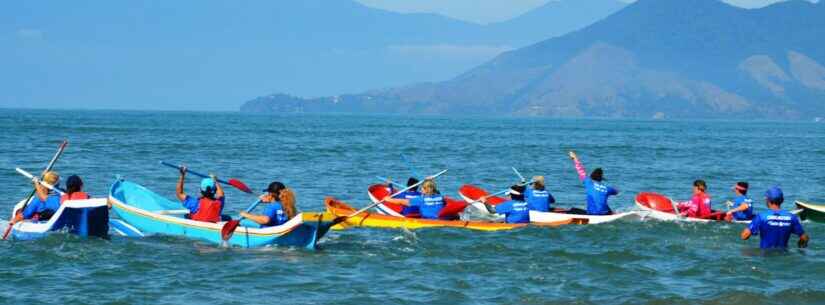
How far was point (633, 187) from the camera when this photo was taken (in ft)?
164

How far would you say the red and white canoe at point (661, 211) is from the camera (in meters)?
30.8

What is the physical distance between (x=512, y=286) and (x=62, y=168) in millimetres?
36997

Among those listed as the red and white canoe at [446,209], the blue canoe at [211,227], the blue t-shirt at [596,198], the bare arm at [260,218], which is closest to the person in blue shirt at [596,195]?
the blue t-shirt at [596,198]

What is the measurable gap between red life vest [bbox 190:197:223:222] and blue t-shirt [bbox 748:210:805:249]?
36.6ft

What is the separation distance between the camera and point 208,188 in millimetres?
24688

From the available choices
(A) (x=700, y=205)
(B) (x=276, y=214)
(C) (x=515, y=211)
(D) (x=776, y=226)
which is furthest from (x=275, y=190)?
(A) (x=700, y=205)

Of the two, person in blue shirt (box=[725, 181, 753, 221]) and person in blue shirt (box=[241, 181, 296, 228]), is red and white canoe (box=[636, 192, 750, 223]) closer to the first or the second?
person in blue shirt (box=[725, 181, 753, 221])

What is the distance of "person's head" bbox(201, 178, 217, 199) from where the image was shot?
24.5 metres

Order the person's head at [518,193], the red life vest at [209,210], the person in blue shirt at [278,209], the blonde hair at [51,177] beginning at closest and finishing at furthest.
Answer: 1. the person in blue shirt at [278,209]
2. the blonde hair at [51,177]
3. the red life vest at [209,210]
4. the person's head at [518,193]

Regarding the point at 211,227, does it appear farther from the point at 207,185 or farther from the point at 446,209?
the point at 446,209

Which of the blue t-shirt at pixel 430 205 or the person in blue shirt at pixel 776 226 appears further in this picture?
the blue t-shirt at pixel 430 205

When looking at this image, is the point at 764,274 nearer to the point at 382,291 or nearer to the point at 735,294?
the point at 735,294

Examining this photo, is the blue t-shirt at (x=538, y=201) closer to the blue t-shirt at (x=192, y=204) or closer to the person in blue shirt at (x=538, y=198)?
the person in blue shirt at (x=538, y=198)

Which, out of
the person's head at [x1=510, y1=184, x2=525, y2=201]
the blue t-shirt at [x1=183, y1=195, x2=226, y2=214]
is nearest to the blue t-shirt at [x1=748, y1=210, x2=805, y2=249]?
the person's head at [x1=510, y1=184, x2=525, y2=201]
